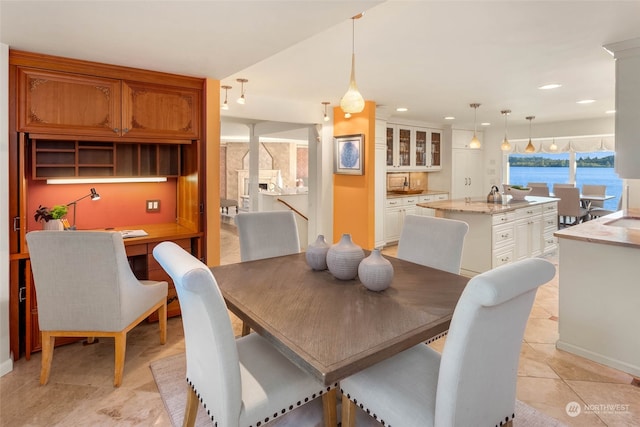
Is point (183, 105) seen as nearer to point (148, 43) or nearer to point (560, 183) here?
point (148, 43)

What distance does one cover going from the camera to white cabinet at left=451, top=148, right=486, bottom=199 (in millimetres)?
7793

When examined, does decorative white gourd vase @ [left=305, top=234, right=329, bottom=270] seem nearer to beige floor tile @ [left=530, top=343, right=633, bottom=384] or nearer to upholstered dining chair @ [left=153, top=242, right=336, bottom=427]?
upholstered dining chair @ [left=153, top=242, right=336, bottom=427]

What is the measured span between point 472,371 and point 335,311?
584mm

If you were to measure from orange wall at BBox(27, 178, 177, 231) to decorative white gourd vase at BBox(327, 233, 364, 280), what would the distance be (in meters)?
2.18

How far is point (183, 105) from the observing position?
125 inches

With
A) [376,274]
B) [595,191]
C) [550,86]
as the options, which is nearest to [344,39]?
[376,274]

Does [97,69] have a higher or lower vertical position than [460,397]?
higher

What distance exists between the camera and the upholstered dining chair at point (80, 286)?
2.20 meters

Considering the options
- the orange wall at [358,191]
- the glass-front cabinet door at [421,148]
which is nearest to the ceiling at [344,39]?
the orange wall at [358,191]

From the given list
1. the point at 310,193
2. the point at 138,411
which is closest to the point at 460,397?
the point at 138,411

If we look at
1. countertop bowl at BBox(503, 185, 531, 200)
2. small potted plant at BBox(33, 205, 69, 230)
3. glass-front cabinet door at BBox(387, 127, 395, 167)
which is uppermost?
glass-front cabinet door at BBox(387, 127, 395, 167)

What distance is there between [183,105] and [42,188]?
126 cm

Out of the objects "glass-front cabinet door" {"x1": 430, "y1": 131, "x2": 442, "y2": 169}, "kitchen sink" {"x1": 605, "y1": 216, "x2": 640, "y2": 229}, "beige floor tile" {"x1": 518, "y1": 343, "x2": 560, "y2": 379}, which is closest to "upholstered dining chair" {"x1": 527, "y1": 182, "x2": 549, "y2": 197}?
"glass-front cabinet door" {"x1": 430, "y1": 131, "x2": 442, "y2": 169}

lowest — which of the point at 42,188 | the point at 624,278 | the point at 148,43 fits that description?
the point at 624,278
